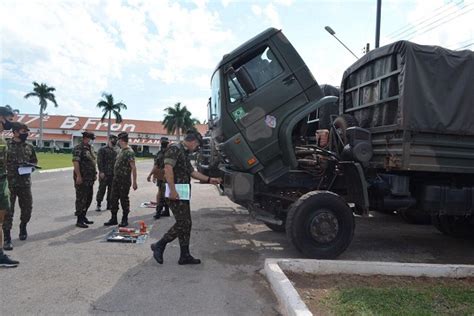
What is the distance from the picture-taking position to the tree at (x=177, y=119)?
240ft

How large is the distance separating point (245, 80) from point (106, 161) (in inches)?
195

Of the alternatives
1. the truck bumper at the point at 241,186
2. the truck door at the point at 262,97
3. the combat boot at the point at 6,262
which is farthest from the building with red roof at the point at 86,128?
the combat boot at the point at 6,262

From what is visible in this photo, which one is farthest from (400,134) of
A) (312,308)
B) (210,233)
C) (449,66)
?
(210,233)

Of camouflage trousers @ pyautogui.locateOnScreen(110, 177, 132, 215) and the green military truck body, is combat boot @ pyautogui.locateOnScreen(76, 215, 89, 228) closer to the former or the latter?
camouflage trousers @ pyautogui.locateOnScreen(110, 177, 132, 215)

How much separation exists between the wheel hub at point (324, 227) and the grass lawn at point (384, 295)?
0.79 meters

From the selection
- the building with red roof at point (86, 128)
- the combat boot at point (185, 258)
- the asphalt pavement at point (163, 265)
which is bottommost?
the asphalt pavement at point (163, 265)

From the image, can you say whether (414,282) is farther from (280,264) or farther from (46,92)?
(46,92)

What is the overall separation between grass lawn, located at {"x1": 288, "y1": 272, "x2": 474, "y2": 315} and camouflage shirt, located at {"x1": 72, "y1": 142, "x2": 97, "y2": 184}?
4.59 m

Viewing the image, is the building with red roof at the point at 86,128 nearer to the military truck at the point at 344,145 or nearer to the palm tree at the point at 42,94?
the palm tree at the point at 42,94

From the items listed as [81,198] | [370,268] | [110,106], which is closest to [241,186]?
[370,268]

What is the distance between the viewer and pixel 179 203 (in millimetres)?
5273

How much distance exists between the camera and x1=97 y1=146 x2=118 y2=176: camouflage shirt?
928 cm

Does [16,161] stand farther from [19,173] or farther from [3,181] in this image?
[3,181]

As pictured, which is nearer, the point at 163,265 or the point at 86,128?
the point at 163,265
